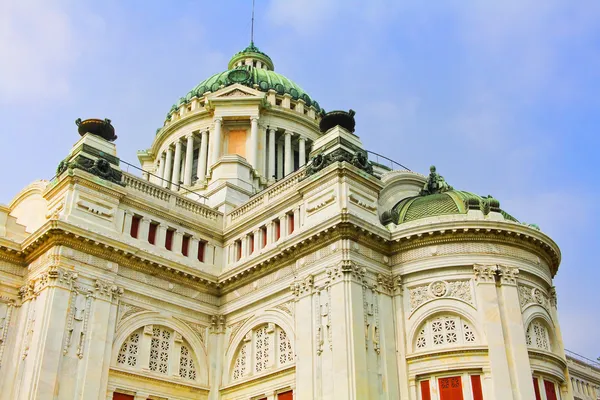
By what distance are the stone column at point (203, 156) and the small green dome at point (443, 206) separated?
1878 cm

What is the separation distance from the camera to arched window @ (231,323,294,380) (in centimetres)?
2841

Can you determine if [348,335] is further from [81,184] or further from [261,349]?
[81,184]

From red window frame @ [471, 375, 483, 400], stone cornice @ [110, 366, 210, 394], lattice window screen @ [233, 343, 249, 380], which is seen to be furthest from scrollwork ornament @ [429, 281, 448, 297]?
stone cornice @ [110, 366, 210, 394]

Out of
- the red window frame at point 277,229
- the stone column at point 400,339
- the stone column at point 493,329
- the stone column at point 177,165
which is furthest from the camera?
the stone column at point 177,165

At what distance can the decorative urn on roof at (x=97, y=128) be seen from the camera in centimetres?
3188

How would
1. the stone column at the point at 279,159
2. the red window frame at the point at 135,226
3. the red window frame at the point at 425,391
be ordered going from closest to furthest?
the red window frame at the point at 425,391, the red window frame at the point at 135,226, the stone column at the point at 279,159

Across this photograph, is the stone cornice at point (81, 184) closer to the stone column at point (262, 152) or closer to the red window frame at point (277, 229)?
the red window frame at point (277, 229)

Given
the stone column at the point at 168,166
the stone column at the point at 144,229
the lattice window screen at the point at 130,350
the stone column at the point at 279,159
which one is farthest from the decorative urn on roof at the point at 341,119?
the stone column at the point at 168,166

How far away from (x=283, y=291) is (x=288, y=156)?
1992 centimetres

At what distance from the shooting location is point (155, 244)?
102 ft

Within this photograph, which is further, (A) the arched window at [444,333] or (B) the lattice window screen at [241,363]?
(B) the lattice window screen at [241,363]

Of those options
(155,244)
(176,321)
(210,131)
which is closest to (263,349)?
(176,321)

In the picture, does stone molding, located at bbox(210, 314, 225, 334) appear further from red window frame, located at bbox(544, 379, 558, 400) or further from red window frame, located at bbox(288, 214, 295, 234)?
red window frame, located at bbox(544, 379, 558, 400)

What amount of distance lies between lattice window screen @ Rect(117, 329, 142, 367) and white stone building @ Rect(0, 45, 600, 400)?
0.05 metres
